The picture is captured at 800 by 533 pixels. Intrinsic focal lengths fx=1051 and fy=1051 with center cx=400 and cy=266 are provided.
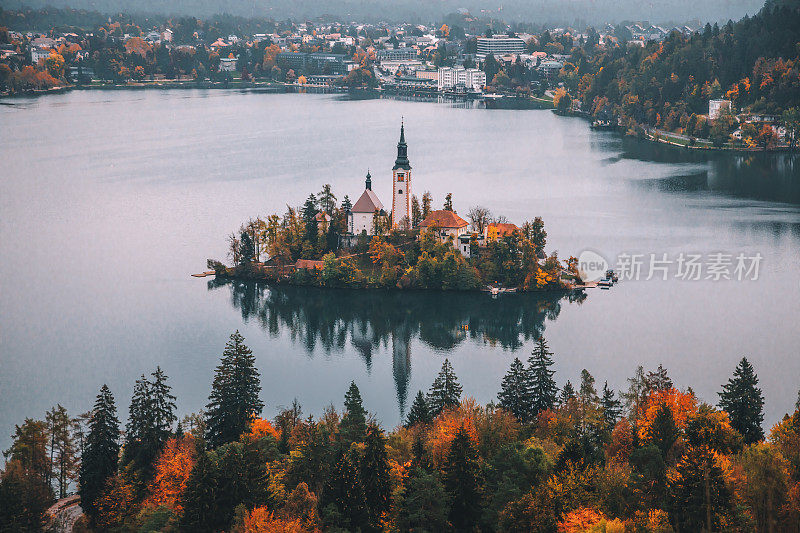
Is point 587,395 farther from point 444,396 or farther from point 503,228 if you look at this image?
point 503,228

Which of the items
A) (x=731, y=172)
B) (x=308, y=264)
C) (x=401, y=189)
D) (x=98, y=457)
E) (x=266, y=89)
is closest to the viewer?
(x=98, y=457)

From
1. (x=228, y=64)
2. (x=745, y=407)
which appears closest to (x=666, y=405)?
(x=745, y=407)

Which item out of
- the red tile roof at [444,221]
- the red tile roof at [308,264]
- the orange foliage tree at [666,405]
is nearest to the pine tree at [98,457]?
the orange foliage tree at [666,405]

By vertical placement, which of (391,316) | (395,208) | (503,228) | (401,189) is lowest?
(391,316)

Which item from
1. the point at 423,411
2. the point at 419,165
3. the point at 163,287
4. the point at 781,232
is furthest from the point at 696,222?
the point at 423,411

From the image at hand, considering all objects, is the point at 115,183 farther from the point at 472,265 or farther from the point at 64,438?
the point at 64,438

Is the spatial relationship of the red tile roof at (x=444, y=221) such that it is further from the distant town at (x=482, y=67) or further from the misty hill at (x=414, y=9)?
the misty hill at (x=414, y=9)
